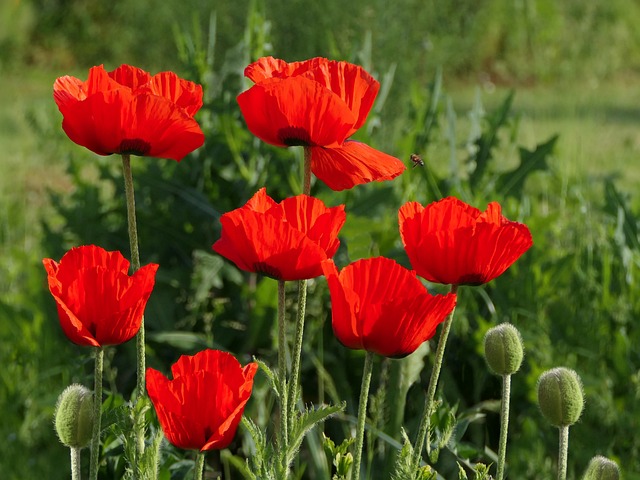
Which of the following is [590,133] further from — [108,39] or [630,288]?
[108,39]

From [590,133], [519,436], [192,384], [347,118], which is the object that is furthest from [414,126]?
[590,133]

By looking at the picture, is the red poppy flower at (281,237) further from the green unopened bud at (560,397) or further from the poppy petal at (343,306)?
the green unopened bud at (560,397)

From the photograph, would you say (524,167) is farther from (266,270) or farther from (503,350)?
(266,270)

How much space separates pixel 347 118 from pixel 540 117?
5954 mm

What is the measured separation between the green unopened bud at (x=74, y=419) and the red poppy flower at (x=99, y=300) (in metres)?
0.06

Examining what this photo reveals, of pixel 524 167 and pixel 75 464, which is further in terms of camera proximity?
pixel 524 167

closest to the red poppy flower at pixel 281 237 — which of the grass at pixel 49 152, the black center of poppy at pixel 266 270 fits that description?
the black center of poppy at pixel 266 270

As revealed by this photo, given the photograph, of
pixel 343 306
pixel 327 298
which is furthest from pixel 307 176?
pixel 327 298

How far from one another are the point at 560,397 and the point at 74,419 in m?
0.45

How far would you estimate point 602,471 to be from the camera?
3.40ft

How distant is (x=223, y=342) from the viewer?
2.00 metres

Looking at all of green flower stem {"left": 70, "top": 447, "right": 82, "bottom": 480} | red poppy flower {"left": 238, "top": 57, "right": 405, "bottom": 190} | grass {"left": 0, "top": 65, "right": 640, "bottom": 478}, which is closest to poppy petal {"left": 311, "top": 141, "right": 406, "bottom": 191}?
red poppy flower {"left": 238, "top": 57, "right": 405, "bottom": 190}

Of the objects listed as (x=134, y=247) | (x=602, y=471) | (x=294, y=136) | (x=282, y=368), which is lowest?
(x=602, y=471)

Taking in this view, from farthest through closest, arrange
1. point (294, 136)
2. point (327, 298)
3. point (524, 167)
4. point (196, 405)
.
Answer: point (524, 167)
point (327, 298)
point (294, 136)
point (196, 405)
